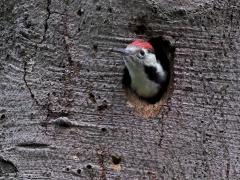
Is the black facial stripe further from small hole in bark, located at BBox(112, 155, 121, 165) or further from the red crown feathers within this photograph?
small hole in bark, located at BBox(112, 155, 121, 165)

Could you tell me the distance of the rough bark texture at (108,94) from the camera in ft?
10.6

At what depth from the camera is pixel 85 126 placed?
10.9 ft

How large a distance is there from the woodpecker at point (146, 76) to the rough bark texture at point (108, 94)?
63mm

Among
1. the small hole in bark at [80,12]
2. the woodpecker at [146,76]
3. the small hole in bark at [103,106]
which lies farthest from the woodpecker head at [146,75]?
the small hole in bark at [80,12]

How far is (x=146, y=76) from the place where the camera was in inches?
135

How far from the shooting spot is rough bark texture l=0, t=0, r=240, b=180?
3217 mm

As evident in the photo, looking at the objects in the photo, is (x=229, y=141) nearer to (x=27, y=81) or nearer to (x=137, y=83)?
(x=137, y=83)

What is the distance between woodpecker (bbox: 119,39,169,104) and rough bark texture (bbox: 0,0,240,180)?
0.21 feet

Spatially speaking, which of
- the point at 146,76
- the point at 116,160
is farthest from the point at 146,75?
the point at 116,160

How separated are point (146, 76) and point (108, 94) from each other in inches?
9.7

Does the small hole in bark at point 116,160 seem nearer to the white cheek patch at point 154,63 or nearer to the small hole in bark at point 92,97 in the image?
the small hole in bark at point 92,97

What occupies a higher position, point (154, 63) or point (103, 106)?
point (154, 63)

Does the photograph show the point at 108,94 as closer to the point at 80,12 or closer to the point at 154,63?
the point at 154,63

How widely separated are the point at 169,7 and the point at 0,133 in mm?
999
